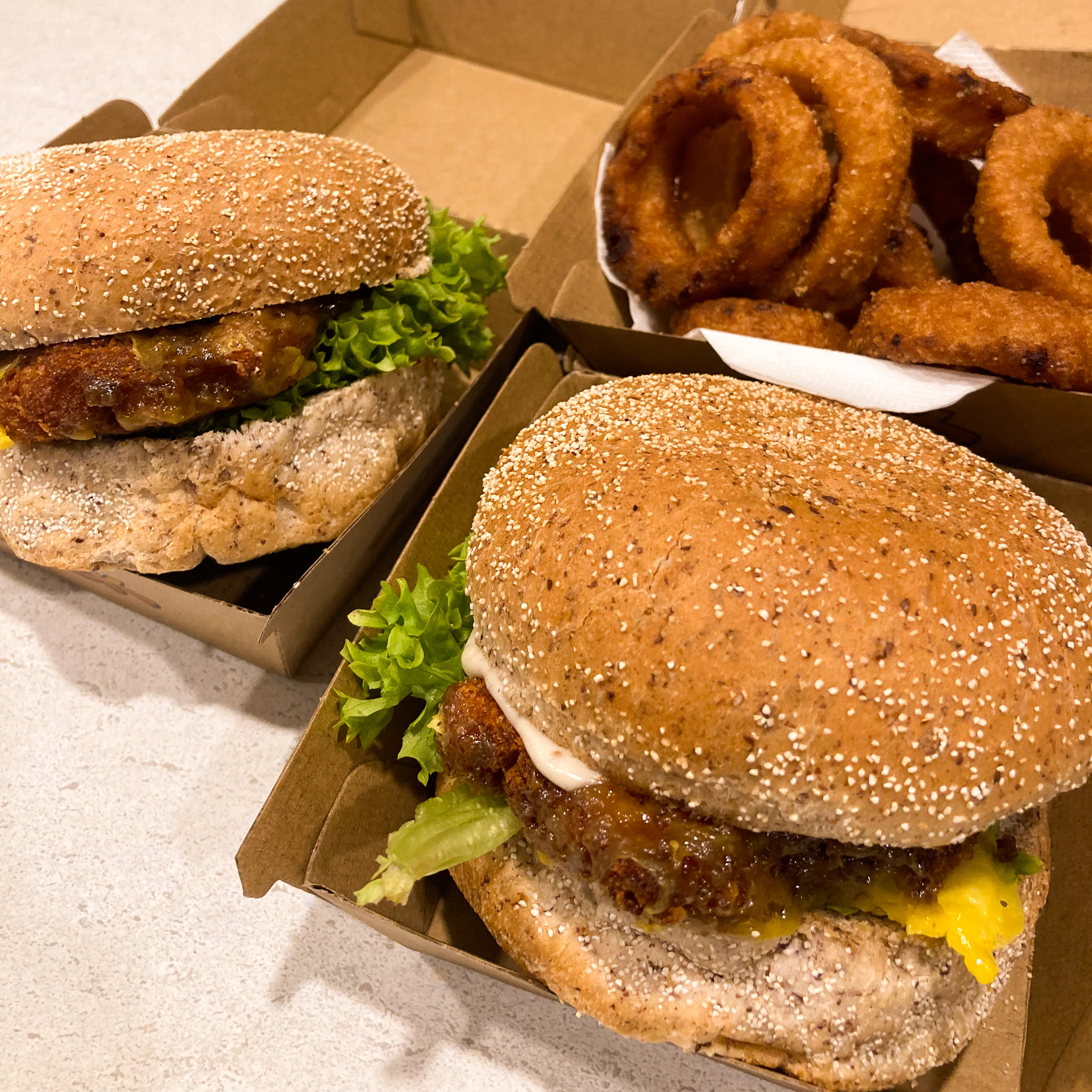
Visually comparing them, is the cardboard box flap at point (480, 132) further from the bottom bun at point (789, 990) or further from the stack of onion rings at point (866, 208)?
the bottom bun at point (789, 990)

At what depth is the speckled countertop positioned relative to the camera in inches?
56.1

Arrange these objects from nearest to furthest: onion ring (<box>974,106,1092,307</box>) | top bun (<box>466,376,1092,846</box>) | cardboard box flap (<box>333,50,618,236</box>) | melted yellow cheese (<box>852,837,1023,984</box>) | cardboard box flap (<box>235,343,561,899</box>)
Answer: top bun (<box>466,376,1092,846</box>), melted yellow cheese (<box>852,837,1023,984</box>), cardboard box flap (<box>235,343,561,899</box>), onion ring (<box>974,106,1092,307</box>), cardboard box flap (<box>333,50,618,236</box>)

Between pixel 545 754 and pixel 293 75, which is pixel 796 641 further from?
pixel 293 75

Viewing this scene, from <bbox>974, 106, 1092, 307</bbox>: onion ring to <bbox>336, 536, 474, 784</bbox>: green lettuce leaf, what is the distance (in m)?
1.30

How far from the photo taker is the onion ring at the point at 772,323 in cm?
179

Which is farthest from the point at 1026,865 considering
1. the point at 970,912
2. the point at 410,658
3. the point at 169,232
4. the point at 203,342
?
the point at 169,232

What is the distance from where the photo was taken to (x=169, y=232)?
4.78 feet

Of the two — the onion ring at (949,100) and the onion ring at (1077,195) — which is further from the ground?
the onion ring at (949,100)

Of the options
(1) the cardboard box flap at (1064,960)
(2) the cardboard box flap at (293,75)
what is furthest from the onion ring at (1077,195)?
(2) the cardboard box flap at (293,75)

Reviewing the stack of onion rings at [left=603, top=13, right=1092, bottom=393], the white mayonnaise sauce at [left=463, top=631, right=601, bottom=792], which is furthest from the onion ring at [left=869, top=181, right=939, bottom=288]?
the white mayonnaise sauce at [left=463, top=631, right=601, bottom=792]

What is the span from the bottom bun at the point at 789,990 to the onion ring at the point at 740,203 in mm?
1380

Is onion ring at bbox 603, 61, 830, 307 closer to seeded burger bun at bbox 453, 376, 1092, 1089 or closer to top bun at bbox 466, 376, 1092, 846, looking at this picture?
seeded burger bun at bbox 453, 376, 1092, 1089

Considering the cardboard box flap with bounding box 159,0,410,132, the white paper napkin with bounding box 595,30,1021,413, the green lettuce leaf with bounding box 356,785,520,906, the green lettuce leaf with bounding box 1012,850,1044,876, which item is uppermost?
the cardboard box flap with bounding box 159,0,410,132

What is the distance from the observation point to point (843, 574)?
3.53ft
